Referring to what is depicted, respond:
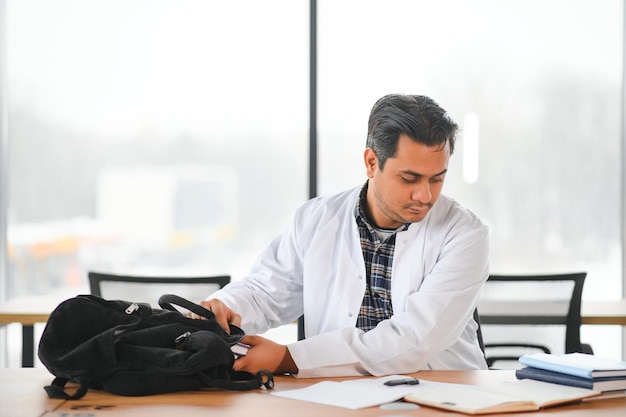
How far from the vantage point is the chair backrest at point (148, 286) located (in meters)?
3.31

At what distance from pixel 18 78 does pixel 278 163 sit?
1466 millimetres

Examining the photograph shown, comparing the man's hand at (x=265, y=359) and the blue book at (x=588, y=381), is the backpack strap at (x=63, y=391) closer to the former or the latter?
the man's hand at (x=265, y=359)

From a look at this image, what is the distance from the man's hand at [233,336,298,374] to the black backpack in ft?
0.21

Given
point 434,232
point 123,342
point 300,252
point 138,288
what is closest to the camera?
point 123,342

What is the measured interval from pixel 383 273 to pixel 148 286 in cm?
118

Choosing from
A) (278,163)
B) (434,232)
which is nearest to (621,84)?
(278,163)

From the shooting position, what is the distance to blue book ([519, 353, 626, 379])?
190cm

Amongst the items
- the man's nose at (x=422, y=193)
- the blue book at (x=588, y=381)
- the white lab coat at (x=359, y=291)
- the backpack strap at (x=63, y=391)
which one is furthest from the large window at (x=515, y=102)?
the backpack strap at (x=63, y=391)

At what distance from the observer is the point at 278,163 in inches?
184

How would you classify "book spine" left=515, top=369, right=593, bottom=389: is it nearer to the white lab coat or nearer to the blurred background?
the white lab coat

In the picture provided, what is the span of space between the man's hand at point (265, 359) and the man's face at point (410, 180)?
22.3 inches

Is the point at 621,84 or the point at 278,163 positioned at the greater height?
the point at 621,84

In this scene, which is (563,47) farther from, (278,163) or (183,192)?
(183,192)

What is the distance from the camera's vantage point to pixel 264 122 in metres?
4.65
